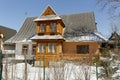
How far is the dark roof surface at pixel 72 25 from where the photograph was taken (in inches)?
1005

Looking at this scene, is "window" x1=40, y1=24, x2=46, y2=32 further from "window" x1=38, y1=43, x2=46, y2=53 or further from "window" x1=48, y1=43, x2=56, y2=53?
"window" x1=48, y1=43, x2=56, y2=53

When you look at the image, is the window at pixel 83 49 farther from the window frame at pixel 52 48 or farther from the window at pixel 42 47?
the window at pixel 42 47

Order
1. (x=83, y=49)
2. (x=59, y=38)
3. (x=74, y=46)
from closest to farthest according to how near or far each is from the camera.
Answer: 1. (x=59, y=38)
2. (x=83, y=49)
3. (x=74, y=46)

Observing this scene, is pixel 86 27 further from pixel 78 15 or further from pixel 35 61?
pixel 35 61

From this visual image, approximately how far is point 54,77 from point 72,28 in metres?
17.9

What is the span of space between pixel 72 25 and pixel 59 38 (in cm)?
547

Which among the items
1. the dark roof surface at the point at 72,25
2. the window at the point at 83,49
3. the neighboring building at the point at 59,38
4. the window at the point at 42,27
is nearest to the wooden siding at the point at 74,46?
the neighboring building at the point at 59,38

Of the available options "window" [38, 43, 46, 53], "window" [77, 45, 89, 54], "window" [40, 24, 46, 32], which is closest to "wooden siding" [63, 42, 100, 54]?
"window" [77, 45, 89, 54]

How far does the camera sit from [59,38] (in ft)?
71.9

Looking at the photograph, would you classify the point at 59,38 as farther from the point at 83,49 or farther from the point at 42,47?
the point at 83,49

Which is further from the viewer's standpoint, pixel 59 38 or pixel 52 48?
pixel 52 48

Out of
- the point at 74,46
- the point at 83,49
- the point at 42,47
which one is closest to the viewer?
the point at 42,47

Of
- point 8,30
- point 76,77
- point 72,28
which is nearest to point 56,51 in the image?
point 72,28

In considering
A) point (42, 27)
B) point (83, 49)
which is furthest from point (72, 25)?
point (42, 27)
